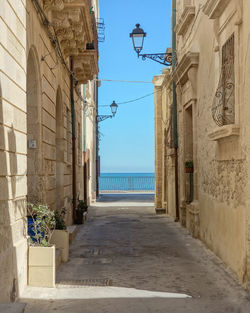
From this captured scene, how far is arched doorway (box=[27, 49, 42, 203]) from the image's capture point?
25.7ft

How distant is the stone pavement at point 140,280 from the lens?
551 centimetres

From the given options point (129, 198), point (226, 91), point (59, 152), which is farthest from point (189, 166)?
point (129, 198)

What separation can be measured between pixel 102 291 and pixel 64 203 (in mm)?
5535

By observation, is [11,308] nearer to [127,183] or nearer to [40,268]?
[40,268]

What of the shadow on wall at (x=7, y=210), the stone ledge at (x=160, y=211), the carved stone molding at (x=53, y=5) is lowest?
the stone ledge at (x=160, y=211)

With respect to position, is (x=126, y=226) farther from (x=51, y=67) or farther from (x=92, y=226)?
(x=51, y=67)

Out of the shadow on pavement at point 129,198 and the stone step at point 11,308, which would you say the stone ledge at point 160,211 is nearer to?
the shadow on pavement at point 129,198

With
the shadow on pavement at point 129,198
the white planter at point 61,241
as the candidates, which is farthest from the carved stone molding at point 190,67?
the shadow on pavement at point 129,198

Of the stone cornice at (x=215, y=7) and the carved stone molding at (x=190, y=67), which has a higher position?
the stone cornice at (x=215, y=7)

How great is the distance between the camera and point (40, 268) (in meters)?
6.25

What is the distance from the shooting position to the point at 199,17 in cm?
1088

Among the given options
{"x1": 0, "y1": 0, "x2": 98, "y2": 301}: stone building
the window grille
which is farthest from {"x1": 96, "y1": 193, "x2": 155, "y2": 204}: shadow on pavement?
the window grille

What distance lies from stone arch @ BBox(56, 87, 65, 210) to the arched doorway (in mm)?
3016

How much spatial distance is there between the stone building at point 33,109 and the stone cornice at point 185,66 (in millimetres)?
2418
